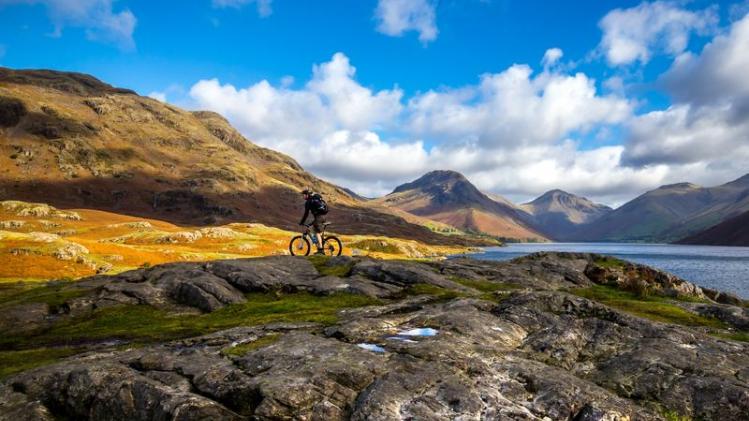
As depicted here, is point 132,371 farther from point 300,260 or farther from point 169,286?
point 300,260

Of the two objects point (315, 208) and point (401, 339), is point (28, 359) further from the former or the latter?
point (315, 208)

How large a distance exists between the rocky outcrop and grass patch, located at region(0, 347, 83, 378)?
2.16 metres

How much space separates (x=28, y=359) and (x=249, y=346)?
413 inches

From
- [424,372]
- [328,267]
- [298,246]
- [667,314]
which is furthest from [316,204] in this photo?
[424,372]

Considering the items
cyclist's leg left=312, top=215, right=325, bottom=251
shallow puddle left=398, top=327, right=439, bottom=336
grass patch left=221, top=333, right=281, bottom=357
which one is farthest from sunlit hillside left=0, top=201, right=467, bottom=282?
shallow puddle left=398, top=327, right=439, bottom=336

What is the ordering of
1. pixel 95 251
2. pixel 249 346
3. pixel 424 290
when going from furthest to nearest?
pixel 95 251, pixel 424 290, pixel 249 346

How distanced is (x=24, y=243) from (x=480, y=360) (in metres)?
88.7

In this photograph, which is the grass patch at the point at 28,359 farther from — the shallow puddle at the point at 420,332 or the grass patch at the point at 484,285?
the grass patch at the point at 484,285

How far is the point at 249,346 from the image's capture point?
16.3 metres

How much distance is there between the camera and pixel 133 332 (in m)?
24.2

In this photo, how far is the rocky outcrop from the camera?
12.5 metres

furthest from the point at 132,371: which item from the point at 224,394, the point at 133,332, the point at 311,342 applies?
the point at 133,332

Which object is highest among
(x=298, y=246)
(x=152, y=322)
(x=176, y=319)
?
(x=298, y=246)

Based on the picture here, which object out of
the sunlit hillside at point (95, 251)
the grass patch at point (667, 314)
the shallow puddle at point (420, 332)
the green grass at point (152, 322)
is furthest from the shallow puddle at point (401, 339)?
the sunlit hillside at point (95, 251)
